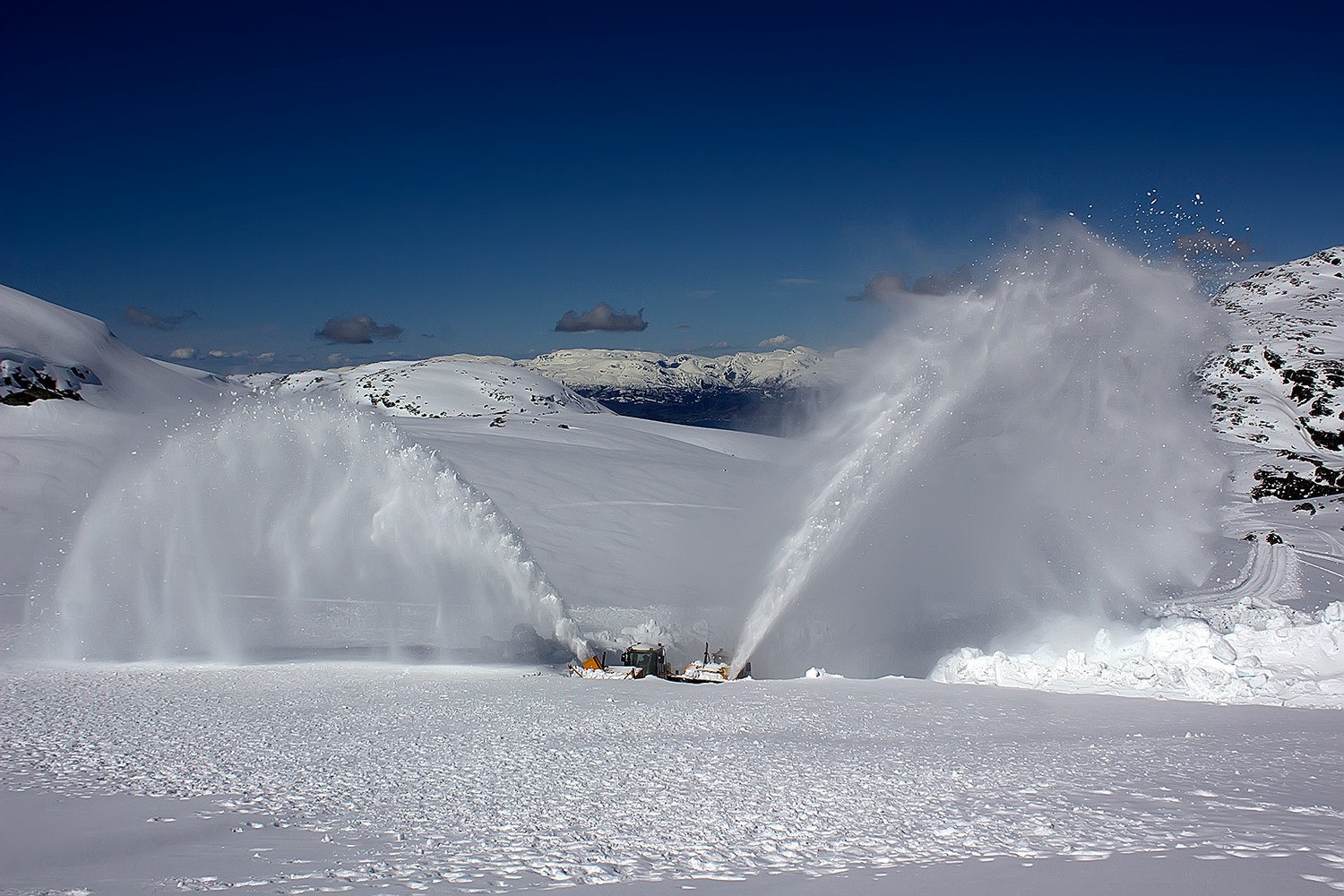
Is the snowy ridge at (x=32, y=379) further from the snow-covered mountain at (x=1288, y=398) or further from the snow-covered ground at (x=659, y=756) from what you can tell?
the snow-covered mountain at (x=1288, y=398)

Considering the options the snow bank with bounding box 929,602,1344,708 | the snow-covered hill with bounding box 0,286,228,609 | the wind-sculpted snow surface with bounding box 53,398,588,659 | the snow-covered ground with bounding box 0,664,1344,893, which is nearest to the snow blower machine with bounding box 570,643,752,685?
the wind-sculpted snow surface with bounding box 53,398,588,659

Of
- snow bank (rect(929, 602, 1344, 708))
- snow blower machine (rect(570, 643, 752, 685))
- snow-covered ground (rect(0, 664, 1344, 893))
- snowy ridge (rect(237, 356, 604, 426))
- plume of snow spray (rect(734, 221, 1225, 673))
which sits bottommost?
snow-covered ground (rect(0, 664, 1344, 893))

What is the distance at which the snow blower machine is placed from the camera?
64.2ft

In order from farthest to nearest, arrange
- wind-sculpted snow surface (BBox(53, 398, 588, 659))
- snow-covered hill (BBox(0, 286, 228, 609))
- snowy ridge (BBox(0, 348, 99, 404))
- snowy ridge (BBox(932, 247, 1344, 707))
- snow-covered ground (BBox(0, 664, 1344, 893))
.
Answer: snowy ridge (BBox(0, 348, 99, 404))
snow-covered hill (BBox(0, 286, 228, 609))
wind-sculpted snow surface (BBox(53, 398, 588, 659))
snowy ridge (BBox(932, 247, 1344, 707))
snow-covered ground (BBox(0, 664, 1344, 893))

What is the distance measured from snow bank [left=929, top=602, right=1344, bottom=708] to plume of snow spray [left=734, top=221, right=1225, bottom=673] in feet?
15.9

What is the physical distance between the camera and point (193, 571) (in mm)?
24203

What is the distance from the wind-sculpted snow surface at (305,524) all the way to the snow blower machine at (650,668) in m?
1.55

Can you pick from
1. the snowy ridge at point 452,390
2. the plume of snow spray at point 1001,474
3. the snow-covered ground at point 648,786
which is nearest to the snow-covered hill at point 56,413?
the snow-covered ground at point 648,786

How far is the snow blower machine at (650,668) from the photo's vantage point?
64.2ft

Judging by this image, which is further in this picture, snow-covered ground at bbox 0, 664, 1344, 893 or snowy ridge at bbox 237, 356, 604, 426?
snowy ridge at bbox 237, 356, 604, 426

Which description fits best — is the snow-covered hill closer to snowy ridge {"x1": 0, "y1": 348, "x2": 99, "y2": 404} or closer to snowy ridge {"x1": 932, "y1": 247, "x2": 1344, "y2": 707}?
snowy ridge {"x1": 0, "y1": 348, "x2": 99, "y2": 404}

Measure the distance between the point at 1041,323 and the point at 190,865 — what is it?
24.3 m

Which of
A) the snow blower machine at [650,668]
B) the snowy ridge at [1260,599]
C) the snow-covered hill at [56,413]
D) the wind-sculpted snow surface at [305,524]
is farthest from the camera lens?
the snow-covered hill at [56,413]

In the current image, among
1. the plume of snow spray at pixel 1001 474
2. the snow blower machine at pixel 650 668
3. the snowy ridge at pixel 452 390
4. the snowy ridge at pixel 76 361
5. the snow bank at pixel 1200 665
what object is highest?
the snowy ridge at pixel 452 390
